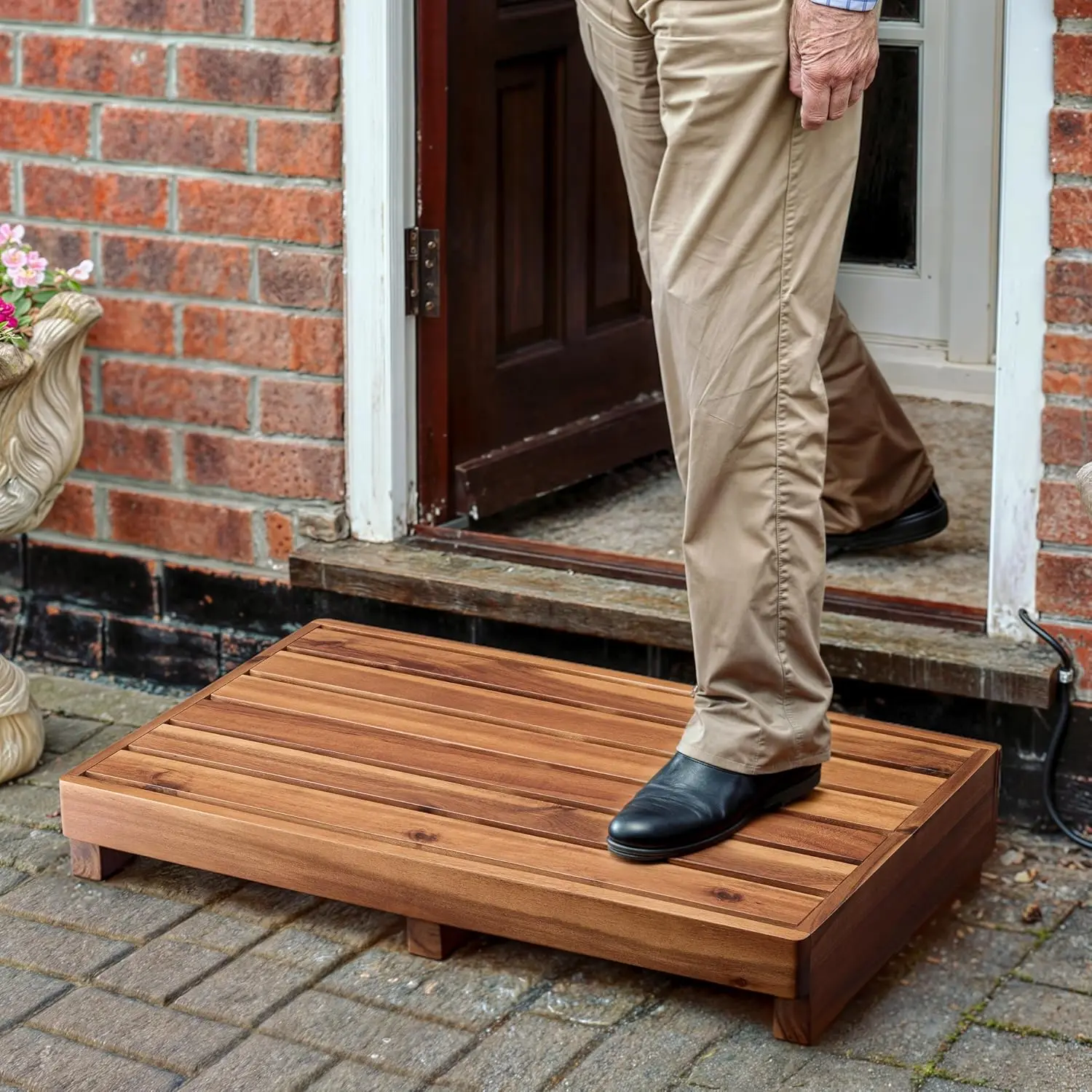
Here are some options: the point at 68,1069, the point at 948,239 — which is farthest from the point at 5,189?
the point at 948,239

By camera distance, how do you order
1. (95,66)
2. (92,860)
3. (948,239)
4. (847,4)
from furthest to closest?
1. (948,239)
2. (95,66)
3. (92,860)
4. (847,4)

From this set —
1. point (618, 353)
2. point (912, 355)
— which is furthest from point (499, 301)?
point (912, 355)

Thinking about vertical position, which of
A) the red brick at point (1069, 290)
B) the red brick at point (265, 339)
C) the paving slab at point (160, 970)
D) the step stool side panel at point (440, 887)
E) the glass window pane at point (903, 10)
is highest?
the glass window pane at point (903, 10)

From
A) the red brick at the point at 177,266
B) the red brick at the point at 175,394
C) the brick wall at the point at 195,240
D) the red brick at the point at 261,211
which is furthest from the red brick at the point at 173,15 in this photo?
the red brick at the point at 175,394

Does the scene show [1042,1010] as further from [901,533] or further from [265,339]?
[265,339]

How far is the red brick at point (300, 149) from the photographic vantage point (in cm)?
313

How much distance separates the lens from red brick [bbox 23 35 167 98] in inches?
127

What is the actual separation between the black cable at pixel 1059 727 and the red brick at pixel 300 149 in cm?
133

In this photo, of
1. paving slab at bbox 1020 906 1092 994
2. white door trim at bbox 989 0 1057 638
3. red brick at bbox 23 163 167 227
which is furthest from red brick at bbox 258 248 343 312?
paving slab at bbox 1020 906 1092 994

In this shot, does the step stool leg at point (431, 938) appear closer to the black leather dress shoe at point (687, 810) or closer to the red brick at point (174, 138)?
the black leather dress shoe at point (687, 810)

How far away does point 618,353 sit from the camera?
394 cm

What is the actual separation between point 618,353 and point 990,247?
0.94m

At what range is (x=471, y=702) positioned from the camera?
2920 millimetres

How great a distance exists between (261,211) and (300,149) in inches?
5.2
